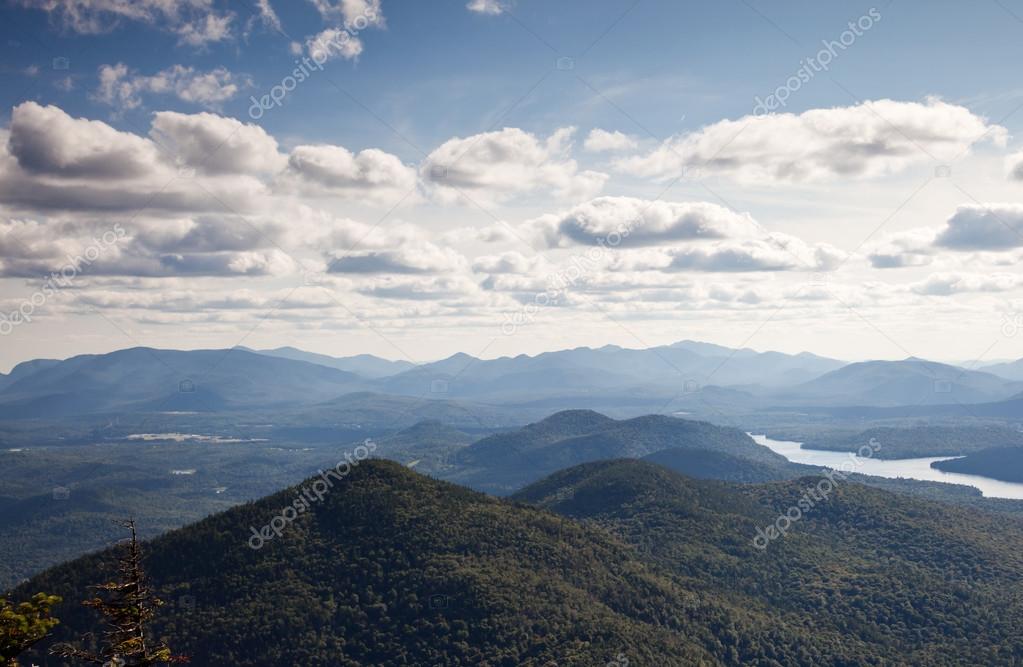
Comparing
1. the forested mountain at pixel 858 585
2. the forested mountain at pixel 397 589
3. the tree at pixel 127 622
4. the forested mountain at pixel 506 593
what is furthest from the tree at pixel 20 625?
the forested mountain at pixel 858 585

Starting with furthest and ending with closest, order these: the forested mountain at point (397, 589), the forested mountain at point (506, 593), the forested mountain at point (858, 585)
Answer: the forested mountain at point (858, 585)
the forested mountain at point (506, 593)
the forested mountain at point (397, 589)

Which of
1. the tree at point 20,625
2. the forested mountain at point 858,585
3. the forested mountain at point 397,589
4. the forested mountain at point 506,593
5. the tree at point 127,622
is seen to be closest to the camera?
the tree at point 20,625

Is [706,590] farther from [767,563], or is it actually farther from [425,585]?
[425,585]

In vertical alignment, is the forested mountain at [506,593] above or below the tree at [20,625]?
below

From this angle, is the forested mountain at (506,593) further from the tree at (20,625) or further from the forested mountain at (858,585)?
the tree at (20,625)

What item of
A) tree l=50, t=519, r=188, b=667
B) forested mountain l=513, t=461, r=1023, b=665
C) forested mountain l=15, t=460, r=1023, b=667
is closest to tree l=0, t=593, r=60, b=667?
tree l=50, t=519, r=188, b=667

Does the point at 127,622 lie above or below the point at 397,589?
above

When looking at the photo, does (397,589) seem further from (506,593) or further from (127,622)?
(127,622)

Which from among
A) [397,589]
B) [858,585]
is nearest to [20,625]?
[397,589]

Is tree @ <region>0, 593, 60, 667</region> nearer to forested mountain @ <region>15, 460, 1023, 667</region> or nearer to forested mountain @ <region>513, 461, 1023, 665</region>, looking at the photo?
forested mountain @ <region>15, 460, 1023, 667</region>
